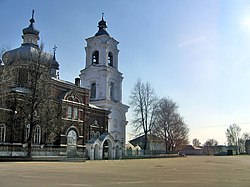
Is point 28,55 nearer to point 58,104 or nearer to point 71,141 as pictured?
point 58,104

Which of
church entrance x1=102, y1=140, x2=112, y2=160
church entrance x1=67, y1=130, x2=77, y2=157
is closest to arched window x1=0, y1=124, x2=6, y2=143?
church entrance x1=67, y1=130, x2=77, y2=157

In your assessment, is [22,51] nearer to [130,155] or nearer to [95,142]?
[95,142]

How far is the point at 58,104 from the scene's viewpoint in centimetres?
4103

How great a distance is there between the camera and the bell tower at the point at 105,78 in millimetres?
59125

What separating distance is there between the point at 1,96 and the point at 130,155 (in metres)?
26.3

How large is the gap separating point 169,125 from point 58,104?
28427 millimetres

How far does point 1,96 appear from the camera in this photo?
30609 mm

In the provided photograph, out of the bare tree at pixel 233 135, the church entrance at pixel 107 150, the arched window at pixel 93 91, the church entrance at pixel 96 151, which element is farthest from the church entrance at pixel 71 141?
the bare tree at pixel 233 135

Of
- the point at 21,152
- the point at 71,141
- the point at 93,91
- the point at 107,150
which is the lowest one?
the point at 107,150

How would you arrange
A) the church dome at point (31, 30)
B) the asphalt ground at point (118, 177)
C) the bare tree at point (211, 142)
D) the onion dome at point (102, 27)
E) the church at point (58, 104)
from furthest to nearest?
the bare tree at point (211, 142)
the onion dome at point (102, 27)
the church dome at point (31, 30)
the church at point (58, 104)
the asphalt ground at point (118, 177)

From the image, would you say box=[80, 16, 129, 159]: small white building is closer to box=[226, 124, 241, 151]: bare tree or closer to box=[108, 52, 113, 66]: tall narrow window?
box=[108, 52, 113, 66]: tall narrow window

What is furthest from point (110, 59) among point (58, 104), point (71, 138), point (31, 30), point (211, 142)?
point (211, 142)

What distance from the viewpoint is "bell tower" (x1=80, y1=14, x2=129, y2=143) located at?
59.1 meters

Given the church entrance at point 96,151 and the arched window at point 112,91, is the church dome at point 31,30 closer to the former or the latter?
the arched window at point 112,91
